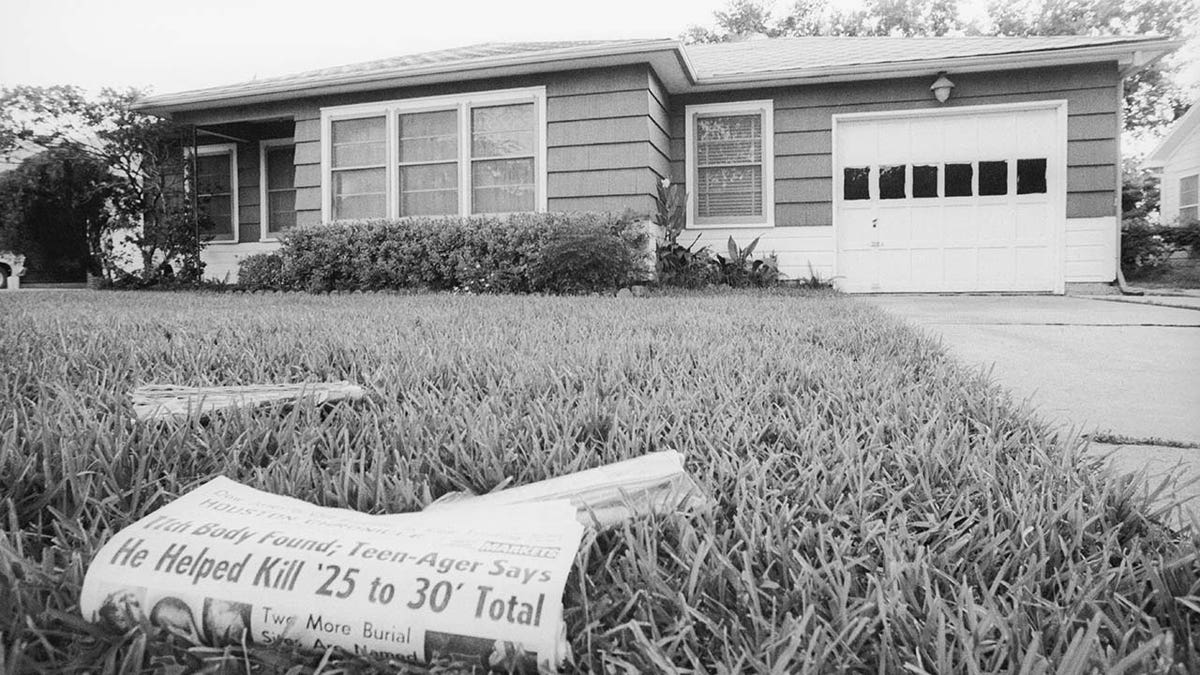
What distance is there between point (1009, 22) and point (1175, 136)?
791 cm

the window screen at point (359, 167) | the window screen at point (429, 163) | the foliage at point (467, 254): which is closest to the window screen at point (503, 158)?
the window screen at point (429, 163)

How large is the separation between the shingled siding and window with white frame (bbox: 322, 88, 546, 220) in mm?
1589

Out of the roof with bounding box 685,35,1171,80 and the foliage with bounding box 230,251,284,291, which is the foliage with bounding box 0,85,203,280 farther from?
the roof with bounding box 685,35,1171,80

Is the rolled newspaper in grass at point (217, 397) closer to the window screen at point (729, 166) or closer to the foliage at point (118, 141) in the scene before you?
A: the window screen at point (729, 166)

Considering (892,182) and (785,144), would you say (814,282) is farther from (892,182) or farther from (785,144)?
(785,144)

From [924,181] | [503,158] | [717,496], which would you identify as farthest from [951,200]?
[717,496]

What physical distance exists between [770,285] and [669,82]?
227cm

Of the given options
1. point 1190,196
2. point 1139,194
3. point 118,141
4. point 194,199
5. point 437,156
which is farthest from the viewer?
point 1190,196

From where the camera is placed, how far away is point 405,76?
726 centimetres

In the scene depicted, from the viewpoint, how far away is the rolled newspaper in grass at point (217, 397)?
47.6 inches

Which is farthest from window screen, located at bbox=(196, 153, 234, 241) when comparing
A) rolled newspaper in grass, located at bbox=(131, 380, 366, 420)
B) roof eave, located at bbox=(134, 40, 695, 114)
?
rolled newspaper in grass, located at bbox=(131, 380, 366, 420)

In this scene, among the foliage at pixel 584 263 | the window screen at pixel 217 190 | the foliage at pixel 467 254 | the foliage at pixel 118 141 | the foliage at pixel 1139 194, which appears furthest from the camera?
the foliage at pixel 1139 194

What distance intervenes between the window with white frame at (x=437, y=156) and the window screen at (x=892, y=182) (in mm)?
3444

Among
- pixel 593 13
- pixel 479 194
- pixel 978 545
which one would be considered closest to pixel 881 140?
pixel 479 194
